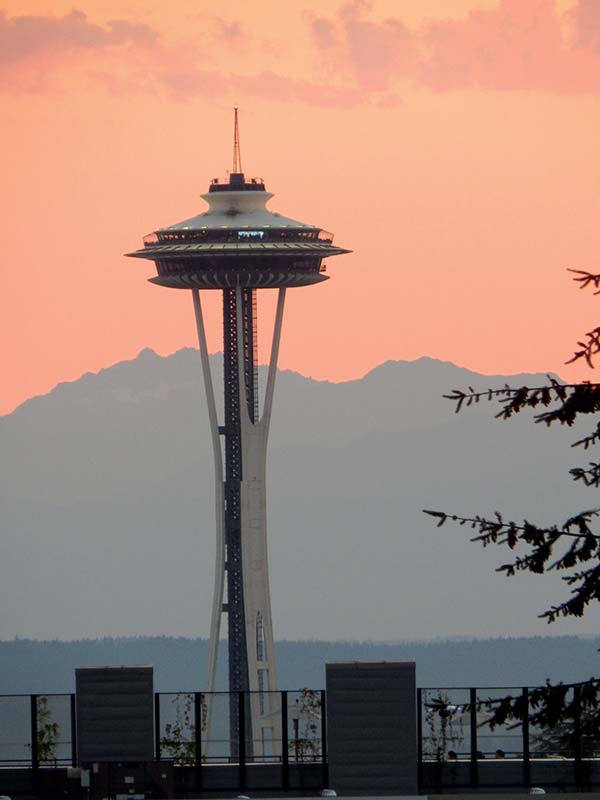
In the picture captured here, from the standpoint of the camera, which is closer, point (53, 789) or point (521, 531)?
point (521, 531)

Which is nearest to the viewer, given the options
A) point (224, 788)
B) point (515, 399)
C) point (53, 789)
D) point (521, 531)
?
point (515, 399)

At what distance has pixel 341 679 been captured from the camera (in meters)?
72.8

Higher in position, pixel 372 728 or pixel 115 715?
pixel 115 715

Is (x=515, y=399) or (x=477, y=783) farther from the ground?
(x=515, y=399)

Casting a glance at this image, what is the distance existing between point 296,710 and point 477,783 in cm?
2012

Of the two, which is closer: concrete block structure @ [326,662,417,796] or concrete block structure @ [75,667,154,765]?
concrete block structure @ [75,667,154,765]

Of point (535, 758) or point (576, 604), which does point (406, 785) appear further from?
point (576, 604)

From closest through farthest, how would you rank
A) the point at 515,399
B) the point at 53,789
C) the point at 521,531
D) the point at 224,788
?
the point at 515,399, the point at 521,531, the point at 53,789, the point at 224,788

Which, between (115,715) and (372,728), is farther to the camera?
(115,715)

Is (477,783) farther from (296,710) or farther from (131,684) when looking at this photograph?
(296,710)

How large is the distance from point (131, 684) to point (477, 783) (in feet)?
32.8

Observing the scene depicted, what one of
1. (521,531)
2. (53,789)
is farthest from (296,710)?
(521,531)

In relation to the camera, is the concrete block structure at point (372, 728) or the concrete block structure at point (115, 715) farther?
the concrete block structure at point (372, 728)

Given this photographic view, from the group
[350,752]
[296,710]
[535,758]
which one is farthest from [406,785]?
[296,710]
